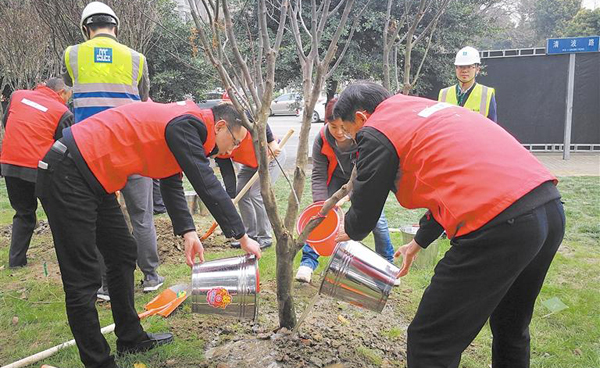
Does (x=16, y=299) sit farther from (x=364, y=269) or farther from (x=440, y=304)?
(x=440, y=304)

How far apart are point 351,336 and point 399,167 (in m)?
1.41

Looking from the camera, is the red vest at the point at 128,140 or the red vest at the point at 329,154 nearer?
the red vest at the point at 128,140

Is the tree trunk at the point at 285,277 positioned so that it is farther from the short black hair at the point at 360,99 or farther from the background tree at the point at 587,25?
the background tree at the point at 587,25

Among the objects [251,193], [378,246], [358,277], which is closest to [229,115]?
[358,277]

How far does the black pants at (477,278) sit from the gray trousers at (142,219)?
221 cm

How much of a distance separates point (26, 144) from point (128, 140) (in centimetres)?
241

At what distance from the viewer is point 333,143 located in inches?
130

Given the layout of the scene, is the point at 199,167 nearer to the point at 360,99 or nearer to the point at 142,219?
the point at 360,99

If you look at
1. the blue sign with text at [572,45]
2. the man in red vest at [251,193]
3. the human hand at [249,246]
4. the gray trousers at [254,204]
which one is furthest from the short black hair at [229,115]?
the blue sign with text at [572,45]

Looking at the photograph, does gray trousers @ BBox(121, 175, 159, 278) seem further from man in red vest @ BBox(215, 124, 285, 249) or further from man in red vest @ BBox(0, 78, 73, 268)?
man in red vest @ BBox(0, 78, 73, 268)

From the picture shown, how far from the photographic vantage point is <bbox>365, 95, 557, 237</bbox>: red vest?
1.65m

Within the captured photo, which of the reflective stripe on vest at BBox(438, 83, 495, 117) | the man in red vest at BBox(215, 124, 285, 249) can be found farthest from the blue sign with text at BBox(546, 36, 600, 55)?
the man in red vest at BBox(215, 124, 285, 249)

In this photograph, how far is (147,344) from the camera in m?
2.74

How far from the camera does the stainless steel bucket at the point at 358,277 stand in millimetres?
2383
